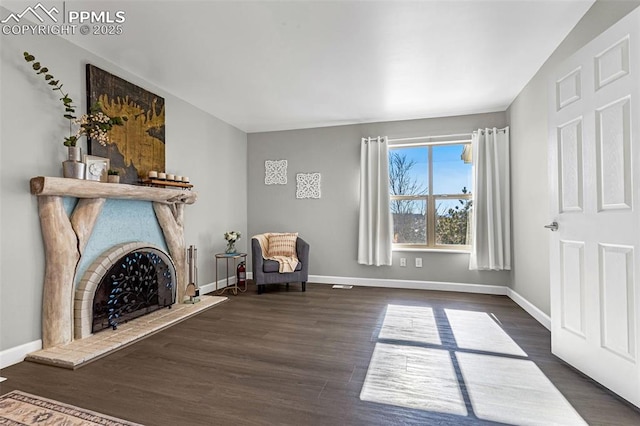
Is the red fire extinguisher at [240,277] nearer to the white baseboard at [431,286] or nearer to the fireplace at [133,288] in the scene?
the white baseboard at [431,286]

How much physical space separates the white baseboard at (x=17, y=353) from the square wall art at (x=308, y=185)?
12.0 ft

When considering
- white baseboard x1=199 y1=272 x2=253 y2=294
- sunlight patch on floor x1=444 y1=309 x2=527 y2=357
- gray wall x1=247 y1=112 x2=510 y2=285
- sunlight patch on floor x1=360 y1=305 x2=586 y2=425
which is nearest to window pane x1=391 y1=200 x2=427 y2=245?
gray wall x1=247 y1=112 x2=510 y2=285

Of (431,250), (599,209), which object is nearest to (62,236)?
(599,209)

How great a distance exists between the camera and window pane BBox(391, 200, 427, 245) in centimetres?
472

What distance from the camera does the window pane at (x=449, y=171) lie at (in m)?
4.56

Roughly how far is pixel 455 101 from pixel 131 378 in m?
4.51

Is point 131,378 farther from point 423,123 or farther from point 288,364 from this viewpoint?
point 423,123

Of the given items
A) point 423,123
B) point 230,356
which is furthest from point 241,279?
point 423,123

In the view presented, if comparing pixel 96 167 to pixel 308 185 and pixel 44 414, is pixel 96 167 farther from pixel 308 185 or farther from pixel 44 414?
pixel 308 185

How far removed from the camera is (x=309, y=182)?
5.11m

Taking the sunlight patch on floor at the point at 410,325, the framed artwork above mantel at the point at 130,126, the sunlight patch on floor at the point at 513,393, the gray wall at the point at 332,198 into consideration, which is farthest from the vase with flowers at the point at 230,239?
the sunlight patch on floor at the point at 513,393

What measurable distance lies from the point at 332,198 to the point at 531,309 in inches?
121

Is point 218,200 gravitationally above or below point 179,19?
below

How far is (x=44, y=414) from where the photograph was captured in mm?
1609
